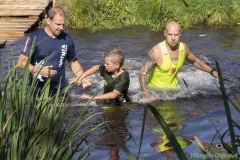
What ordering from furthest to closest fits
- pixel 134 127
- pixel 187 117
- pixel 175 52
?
pixel 175 52, pixel 187 117, pixel 134 127

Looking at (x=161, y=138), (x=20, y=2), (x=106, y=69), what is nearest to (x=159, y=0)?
(x=20, y=2)

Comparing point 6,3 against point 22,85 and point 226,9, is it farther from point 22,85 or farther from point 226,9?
point 22,85

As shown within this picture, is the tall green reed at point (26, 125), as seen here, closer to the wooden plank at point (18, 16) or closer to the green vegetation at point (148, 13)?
the wooden plank at point (18, 16)

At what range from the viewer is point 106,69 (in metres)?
7.54

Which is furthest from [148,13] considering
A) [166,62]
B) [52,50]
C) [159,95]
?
[52,50]

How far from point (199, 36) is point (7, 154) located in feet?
36.2

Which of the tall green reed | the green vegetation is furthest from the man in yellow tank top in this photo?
the green vegetation

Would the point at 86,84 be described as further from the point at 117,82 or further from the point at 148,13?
the point at 148,13

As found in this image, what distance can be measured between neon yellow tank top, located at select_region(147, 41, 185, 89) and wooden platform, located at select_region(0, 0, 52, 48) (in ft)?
18.1

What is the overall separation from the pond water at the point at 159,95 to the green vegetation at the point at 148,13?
1.33 feet

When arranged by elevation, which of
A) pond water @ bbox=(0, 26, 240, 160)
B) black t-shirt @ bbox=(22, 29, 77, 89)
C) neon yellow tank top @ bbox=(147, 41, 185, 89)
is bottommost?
pond water @ bbox=(0, 26, 240, 160)

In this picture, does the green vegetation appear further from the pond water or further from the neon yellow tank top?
the neon yellow tank top

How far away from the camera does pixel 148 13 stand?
52.5ft

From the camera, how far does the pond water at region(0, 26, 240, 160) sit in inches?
252
